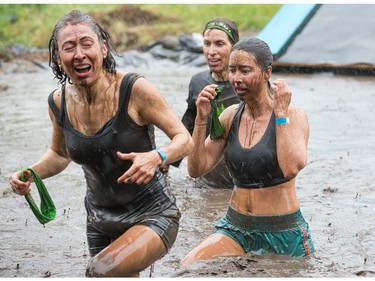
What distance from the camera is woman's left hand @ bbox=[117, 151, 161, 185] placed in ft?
12.5

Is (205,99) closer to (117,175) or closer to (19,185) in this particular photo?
(117,175)

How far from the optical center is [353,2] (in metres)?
14.9

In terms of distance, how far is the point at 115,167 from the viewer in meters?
4.29

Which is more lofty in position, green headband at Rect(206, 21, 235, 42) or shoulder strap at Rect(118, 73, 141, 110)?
green headband at Rect(206, 21, 235, 42)

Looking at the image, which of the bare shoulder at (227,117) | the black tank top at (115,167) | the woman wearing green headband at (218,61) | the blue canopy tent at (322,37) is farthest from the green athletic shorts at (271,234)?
the blue canopy tent at (322,37)

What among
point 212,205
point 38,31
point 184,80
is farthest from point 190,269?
point 38,31

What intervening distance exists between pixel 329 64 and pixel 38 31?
820 centimetres

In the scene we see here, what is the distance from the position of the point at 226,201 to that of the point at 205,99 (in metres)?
2.78

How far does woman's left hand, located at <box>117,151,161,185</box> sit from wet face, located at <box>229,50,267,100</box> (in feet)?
4.53

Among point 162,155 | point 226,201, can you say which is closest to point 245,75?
point 162,155

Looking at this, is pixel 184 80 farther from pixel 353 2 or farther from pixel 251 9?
pixel 251 9

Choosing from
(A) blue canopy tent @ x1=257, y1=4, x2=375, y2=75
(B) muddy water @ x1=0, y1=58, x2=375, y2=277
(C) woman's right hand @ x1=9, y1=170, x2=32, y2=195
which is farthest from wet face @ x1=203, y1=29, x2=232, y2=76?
(A) blue canopy tent @ x1=257, y1=4, x2=375, y2=75

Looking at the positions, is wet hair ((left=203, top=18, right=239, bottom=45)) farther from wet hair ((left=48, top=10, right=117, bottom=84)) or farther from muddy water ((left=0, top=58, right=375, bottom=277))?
wet hair ((left=48, top=10, right=117, bottom=84))

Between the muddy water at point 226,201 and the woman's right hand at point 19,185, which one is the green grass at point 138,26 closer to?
the muddy water at point 226,201
